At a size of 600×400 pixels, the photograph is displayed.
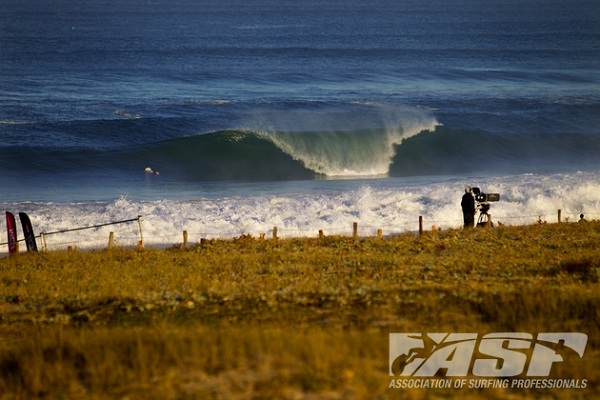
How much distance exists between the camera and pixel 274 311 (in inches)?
544

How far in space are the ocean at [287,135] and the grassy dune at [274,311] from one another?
617 centimetres

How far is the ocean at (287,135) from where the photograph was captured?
1129 inches

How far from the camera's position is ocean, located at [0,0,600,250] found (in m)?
28.7

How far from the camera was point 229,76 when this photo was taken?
229ft

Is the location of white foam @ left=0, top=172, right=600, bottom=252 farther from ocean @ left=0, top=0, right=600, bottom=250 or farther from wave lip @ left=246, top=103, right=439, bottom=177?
wave lip @ left=246, top=103, right=439, bottom=177

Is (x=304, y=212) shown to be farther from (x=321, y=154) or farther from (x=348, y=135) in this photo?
(x=348, y=135)

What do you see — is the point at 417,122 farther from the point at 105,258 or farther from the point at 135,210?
the point at 105,258

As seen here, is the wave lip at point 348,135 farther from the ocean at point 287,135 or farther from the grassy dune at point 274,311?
the grassy dune at point 274,311

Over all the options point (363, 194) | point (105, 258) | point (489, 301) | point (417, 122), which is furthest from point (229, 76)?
point (489, 301)

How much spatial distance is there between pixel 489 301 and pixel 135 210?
17.0 meters

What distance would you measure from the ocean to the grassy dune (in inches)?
243

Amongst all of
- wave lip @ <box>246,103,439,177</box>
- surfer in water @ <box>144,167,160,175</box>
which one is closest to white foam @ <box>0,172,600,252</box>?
surfer in water @ <box>144,167,160,175</box>

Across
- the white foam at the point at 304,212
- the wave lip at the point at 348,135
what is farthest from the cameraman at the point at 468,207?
the wave lip at the point at 348,135

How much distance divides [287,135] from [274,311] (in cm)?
3351
